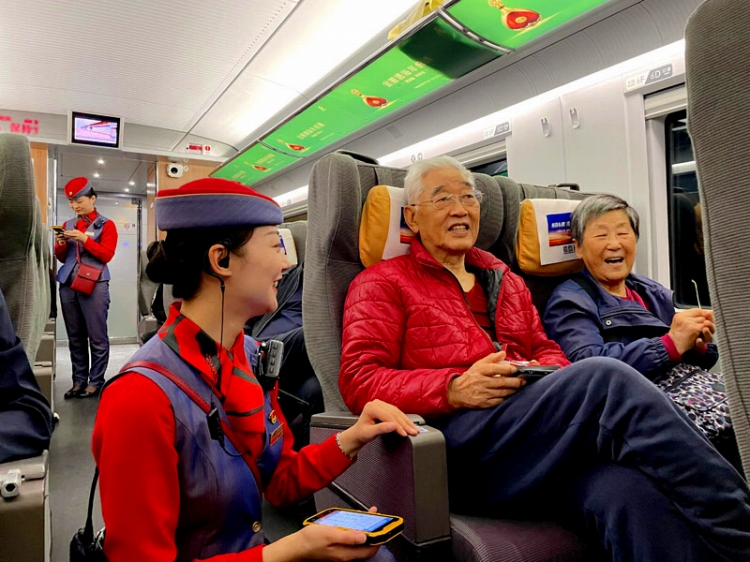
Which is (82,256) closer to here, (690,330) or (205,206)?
(205,206)

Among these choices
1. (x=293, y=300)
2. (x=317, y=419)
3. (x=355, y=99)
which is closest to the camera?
(x=317, y=419)

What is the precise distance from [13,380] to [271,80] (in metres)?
6.46

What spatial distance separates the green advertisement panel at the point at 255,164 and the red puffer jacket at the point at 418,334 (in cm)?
673

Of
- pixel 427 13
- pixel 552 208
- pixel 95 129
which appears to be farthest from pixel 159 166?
pixel 552 208

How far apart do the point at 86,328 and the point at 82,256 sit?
79 centimetres

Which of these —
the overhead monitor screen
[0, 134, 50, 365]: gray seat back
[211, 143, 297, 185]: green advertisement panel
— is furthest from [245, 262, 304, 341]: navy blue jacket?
the overhead monitor screen

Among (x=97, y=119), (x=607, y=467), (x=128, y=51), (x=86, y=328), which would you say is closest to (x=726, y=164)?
(x=607, y=467)

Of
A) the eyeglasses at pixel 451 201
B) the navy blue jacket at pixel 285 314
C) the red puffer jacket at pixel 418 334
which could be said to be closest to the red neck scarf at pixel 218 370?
the red puffer jacket at pixel 418 334

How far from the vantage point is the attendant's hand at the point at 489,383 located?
5.09 ft

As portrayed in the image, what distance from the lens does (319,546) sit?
1016 millimetres

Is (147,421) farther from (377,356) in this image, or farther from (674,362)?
(674,362)

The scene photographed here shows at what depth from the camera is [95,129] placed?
340 inches

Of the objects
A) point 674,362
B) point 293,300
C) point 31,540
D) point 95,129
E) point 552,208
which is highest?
point 95,129

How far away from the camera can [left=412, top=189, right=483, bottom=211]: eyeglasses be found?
84.4 inches
